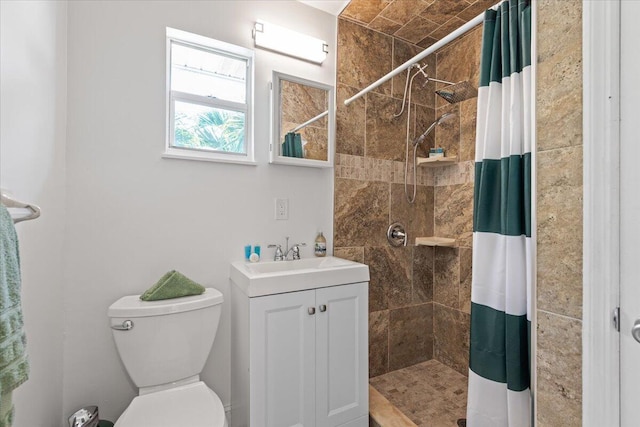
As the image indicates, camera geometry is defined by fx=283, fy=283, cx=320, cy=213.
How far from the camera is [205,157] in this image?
5.27 feet

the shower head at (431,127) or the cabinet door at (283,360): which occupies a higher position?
the shower head at (431,127)

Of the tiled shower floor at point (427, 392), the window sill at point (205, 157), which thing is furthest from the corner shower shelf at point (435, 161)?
the tiled shower floor at point (427, 392)

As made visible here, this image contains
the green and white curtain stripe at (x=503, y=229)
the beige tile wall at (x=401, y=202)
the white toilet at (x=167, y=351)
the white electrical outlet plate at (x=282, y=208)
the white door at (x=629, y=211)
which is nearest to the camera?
the white door at (x=629, y=211)

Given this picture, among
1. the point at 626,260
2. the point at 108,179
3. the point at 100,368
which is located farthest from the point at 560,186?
the point at 100,368

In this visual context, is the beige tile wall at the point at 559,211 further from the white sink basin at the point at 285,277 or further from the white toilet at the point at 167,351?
the white toilet at the point at 167,351

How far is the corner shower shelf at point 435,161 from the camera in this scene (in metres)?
2.17

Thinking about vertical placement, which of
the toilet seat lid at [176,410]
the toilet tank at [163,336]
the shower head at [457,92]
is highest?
the shower head at [457,92]

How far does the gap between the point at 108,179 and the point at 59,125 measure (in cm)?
29

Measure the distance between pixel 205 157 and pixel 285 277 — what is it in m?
0.83

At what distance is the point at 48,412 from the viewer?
1.17m

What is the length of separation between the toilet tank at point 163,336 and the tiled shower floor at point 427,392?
1084 millimetres

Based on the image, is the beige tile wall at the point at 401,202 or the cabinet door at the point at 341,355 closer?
the cabinet door at the point at 341,355

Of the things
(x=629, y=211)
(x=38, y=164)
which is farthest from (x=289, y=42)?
(x=629, y=211)

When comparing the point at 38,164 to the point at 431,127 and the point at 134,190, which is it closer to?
the point at 134,190
